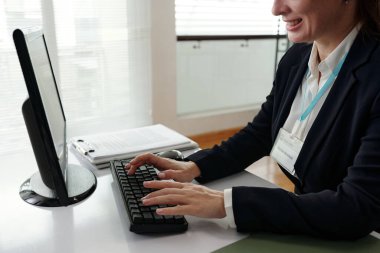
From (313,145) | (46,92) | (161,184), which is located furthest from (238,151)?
(46,92)

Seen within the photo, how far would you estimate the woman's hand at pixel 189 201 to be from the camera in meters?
0.79

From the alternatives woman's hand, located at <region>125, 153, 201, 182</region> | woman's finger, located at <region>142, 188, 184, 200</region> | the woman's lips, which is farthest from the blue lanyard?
woman's finger, located at <region>142, 188, 184, 200</region>

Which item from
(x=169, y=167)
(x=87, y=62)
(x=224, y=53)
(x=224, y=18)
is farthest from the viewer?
(x=224, y=53)

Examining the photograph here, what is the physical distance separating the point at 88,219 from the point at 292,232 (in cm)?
45

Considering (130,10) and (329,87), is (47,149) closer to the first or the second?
(329,87)

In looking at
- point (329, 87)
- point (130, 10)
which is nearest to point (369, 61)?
point (329, 87)

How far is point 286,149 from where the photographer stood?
1105 millimetres

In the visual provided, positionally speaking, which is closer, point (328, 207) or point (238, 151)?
point (328, 207)

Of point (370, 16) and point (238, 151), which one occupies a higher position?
point (370, 16)

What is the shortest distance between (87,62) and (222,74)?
1.37 m

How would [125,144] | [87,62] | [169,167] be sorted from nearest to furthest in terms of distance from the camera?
[169,167]
[125,144]
[87,62]

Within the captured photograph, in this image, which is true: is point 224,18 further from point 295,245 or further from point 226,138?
point 295,245

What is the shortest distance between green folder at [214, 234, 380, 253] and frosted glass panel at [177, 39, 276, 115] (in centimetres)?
260

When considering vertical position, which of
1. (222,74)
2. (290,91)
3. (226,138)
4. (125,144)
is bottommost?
(226,138)
